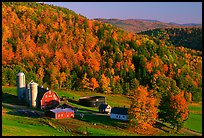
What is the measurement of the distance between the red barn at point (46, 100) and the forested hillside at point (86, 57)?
2256cm

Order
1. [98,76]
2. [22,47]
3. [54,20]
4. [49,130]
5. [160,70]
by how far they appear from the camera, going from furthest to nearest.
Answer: [54,20] → [160,70] → [22,47] → [98,76] → [49,130]

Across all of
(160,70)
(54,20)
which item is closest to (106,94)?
(160,70)

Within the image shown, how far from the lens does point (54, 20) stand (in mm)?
145500

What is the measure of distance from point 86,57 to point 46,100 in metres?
Answer: 56.5

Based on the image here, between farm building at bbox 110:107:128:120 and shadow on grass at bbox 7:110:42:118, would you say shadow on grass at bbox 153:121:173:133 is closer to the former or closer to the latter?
farm building at bbox 110:107:128:120

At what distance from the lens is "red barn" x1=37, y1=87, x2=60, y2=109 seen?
67625 millimetres

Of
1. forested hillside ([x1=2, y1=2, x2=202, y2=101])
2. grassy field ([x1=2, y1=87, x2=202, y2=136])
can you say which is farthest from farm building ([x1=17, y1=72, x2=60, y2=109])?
forested hillside ([x1=2, y1=2, x2=202, y2=101])

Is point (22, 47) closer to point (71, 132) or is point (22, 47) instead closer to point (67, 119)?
point (67, 119)

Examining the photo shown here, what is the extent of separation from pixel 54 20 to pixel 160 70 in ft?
152

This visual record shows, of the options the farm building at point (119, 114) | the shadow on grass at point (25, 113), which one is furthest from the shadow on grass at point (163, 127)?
the shadow on grass at point (25, 113)

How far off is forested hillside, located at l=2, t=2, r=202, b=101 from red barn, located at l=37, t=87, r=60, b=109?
22.6 metres

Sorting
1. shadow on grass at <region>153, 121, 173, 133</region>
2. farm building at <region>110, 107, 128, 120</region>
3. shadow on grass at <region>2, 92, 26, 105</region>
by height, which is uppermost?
shadow on grass at <region>2, 92, 26, 105</region>

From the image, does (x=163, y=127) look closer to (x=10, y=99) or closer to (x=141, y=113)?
(x=141, y=113)

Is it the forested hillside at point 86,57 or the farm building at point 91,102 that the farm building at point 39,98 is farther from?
the forested hillside at point 86,57
